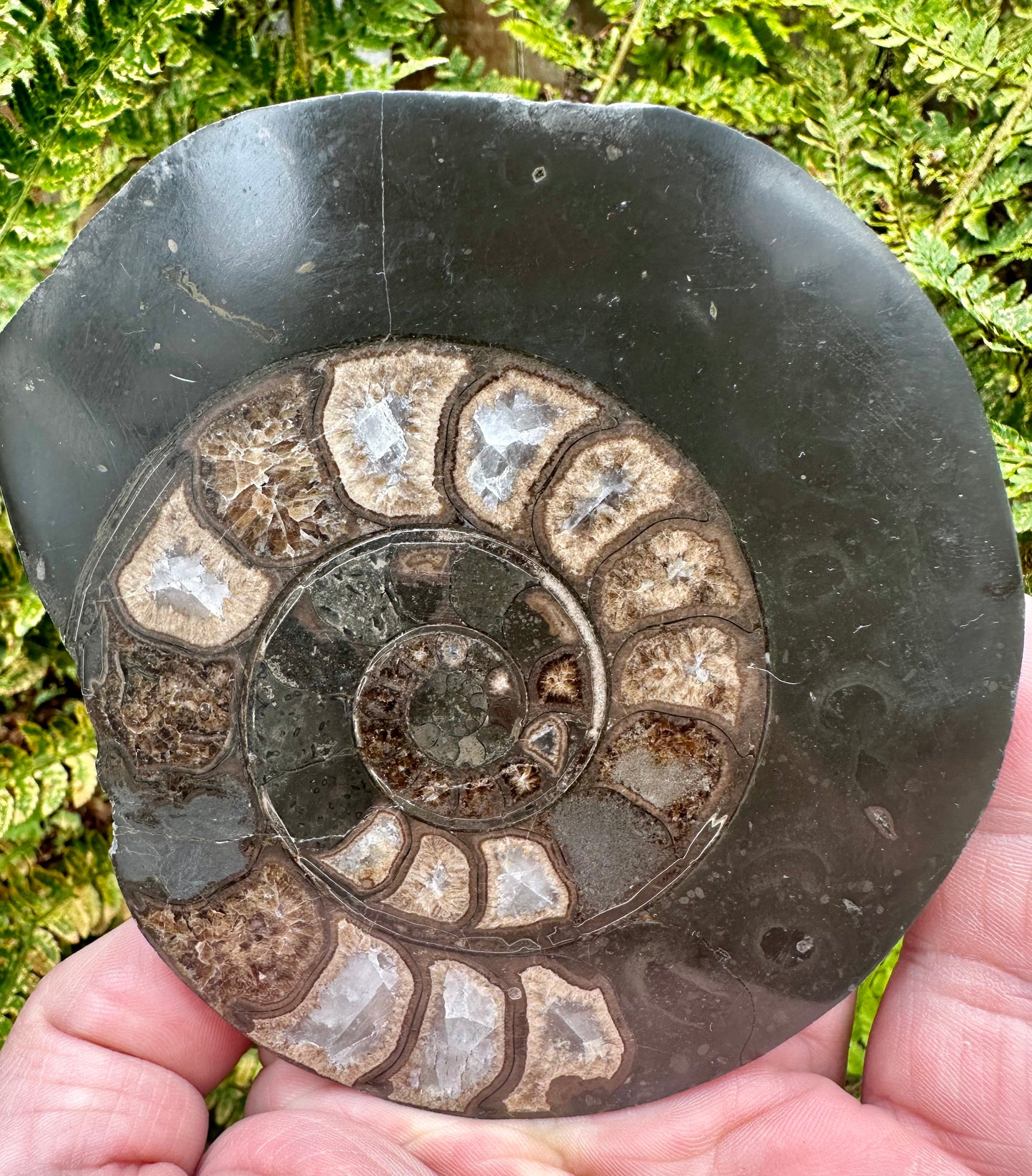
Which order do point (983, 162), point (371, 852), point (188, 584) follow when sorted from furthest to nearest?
point (983, 162) → point (371, 852) → point (188, 584)

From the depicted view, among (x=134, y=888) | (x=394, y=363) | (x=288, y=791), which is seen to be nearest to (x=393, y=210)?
(x=394, y=363)

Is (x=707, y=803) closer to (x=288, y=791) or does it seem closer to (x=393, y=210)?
(x=288, y=791)

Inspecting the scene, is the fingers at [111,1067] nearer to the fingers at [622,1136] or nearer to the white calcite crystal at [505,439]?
the fingers at [622,1136]

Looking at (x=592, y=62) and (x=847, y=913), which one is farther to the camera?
(x=592, y=62)

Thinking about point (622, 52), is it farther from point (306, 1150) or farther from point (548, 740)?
point (306, 1150)

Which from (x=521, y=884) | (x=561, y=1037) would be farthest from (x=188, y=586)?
(x=561, y=1037)

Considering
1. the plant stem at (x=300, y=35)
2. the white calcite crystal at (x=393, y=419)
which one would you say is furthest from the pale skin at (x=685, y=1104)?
the plant stem at (x=300, y=35)

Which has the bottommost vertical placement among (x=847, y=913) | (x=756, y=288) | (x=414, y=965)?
(x=414, y=965)

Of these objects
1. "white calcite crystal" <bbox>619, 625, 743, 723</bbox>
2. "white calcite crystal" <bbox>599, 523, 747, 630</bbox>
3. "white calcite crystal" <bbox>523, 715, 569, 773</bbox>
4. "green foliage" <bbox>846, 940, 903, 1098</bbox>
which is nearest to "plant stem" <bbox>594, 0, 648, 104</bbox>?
→ "white calcite crystal" <bbox>599, 523, 747, 630</bbox>
